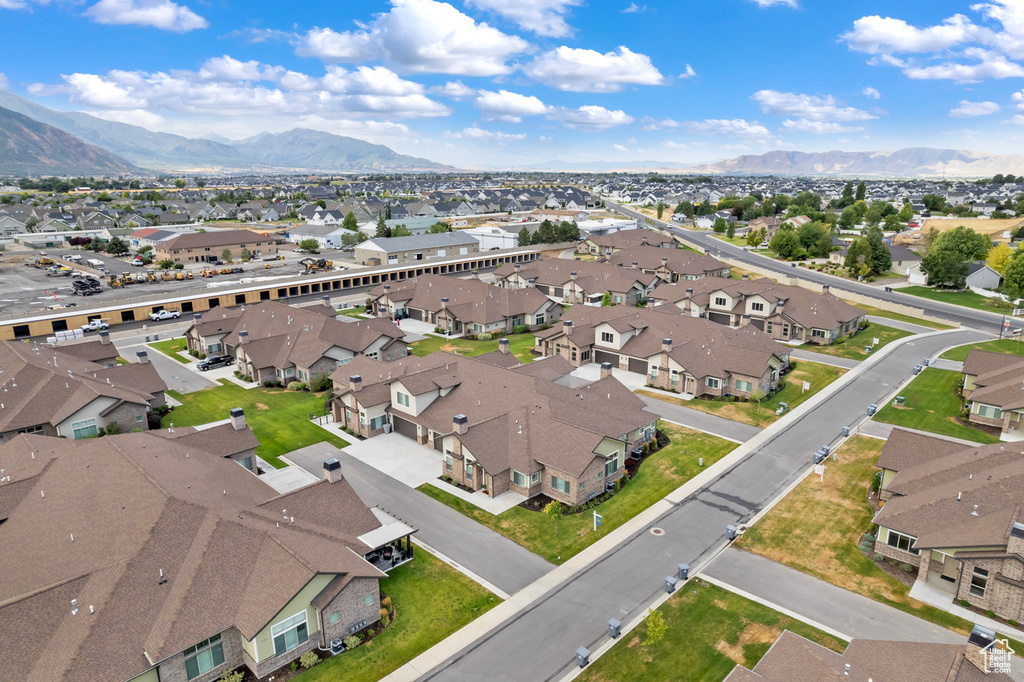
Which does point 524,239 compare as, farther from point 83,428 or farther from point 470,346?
point 83,428

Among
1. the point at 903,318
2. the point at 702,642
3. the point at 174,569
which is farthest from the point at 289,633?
the point at 903,318

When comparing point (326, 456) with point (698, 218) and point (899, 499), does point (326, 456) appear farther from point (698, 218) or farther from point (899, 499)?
point (698, 218)

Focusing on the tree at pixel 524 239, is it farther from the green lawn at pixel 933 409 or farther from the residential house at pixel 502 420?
the green lawn at pixel 933 409

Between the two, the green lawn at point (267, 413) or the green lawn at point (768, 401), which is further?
the green lawn at point (768, 401)

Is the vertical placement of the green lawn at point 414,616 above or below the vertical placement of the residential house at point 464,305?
below

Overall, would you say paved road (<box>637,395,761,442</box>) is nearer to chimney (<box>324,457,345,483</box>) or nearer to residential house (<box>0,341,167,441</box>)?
chimney (<box>324,457,345,483</box>)

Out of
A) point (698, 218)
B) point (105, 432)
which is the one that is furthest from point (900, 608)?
point (698, 218)

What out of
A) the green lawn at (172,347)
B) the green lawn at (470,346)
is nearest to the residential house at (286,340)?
the green lawn at (172,347)
